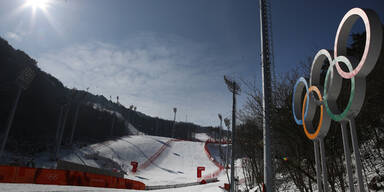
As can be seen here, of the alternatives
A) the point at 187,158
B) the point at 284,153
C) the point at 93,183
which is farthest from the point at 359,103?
the point at 187,158

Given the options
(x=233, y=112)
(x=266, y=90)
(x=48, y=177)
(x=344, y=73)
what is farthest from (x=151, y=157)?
(x=344, y=73)

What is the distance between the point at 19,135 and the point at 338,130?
70048mm

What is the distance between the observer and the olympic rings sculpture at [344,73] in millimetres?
4230

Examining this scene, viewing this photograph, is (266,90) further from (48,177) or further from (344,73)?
(48,177)

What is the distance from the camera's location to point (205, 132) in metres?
160

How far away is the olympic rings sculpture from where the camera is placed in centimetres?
423

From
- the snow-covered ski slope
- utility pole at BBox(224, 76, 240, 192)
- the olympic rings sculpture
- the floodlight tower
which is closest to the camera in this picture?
the olympic rings sculpture

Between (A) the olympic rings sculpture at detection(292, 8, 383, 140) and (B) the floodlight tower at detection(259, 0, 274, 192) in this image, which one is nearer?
(A) the olympic rings sculpture at detection(292, 8, 383, 140)

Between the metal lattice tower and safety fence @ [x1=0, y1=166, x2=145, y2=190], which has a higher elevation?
the metal lattice tower

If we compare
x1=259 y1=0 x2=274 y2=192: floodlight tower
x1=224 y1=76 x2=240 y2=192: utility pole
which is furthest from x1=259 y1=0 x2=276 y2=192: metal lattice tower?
x1=224 y1=76 x2=240 y2=192: utility pole

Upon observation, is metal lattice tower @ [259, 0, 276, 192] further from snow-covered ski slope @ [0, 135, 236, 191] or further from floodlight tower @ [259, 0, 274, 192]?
snow-covered ski slope @ [0, 135, 236, 191]

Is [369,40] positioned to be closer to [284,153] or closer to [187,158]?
[284,153]

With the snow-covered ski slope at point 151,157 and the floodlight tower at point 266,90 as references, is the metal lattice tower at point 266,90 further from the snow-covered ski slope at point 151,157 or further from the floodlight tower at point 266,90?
the snow-covered ski slope at point 151,157

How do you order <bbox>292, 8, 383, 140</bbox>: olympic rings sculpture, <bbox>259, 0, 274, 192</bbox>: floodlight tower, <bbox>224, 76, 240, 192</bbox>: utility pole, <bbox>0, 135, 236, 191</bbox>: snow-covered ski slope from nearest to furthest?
<bbox>292, 8, 383, 140</bbox>: olympic rings sculpture, <bbox>259, 0, 274, 192</bbox>: floodlight tower, <bbox>224, 76, 240, 192</bbox>: utility pole, <bbox>0, 135, 236, 191</bbox>: snow-covered ski slope
